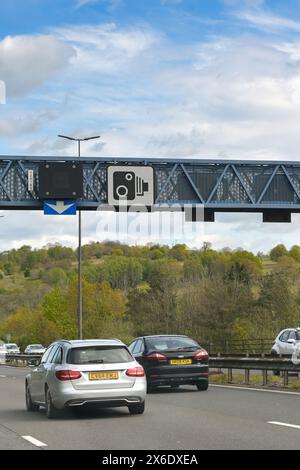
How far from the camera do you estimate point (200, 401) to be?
20609mm

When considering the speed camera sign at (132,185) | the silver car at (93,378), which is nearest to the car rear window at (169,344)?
the silver car at (93,378)

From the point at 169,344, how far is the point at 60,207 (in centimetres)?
1156

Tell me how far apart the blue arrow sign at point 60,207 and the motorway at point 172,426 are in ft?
44.7

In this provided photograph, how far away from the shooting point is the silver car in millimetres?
16547

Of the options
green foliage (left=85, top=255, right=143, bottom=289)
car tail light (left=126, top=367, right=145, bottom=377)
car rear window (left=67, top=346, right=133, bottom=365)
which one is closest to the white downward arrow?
car rear window (left=67, top=346, right=133, bottom=365)

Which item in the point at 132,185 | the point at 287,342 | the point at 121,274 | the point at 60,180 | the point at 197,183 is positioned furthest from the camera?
the point at 121,274

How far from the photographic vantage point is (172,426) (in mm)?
14992

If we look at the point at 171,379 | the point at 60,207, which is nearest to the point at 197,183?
the point at 60,207

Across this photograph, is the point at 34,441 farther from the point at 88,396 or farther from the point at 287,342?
the point at 287,342

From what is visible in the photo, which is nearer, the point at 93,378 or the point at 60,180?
the point at 93,378

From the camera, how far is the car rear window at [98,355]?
1694 centimetres

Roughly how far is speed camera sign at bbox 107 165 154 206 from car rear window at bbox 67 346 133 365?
711 inches

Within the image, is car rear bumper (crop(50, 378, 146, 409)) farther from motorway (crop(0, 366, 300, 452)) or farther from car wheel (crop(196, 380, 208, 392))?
car wheel (crop(196, 380, 208, 392))
